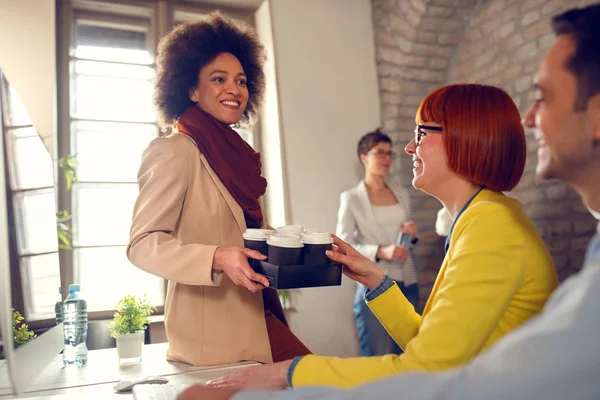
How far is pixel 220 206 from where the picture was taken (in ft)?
5.36

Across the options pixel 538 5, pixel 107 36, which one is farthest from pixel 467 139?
pixel 107 36

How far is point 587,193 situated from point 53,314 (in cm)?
147

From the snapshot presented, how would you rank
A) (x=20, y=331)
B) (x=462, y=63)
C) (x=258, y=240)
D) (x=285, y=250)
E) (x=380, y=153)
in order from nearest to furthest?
1. (x=20, y=331)
2. (x=285, y=250)
3. (x=258, y=240)
4. (x=380, y=153)
5. (x=462, y=63)

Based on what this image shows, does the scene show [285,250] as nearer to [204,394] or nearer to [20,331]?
[204,394]

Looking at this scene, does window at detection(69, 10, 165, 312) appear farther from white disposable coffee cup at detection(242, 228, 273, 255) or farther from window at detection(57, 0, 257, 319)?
white disposable coffee cup at detection(242, 228, 273, 255)

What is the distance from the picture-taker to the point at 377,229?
3432 millimetres

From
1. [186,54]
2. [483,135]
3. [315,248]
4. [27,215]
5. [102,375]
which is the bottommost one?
[102,375]

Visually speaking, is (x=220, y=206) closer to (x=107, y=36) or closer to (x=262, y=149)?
(x=262, y=149)

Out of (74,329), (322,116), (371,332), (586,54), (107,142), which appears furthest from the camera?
(322,116)

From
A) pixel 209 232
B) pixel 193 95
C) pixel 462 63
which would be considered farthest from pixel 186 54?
pixel 462 63

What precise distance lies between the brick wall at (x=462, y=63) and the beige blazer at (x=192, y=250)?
2.38 metres

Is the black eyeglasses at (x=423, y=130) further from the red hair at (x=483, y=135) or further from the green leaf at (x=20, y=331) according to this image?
the green leaf at (x=20, y=331)

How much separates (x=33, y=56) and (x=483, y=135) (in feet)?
10.9

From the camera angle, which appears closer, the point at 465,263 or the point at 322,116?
the point at 465,263
